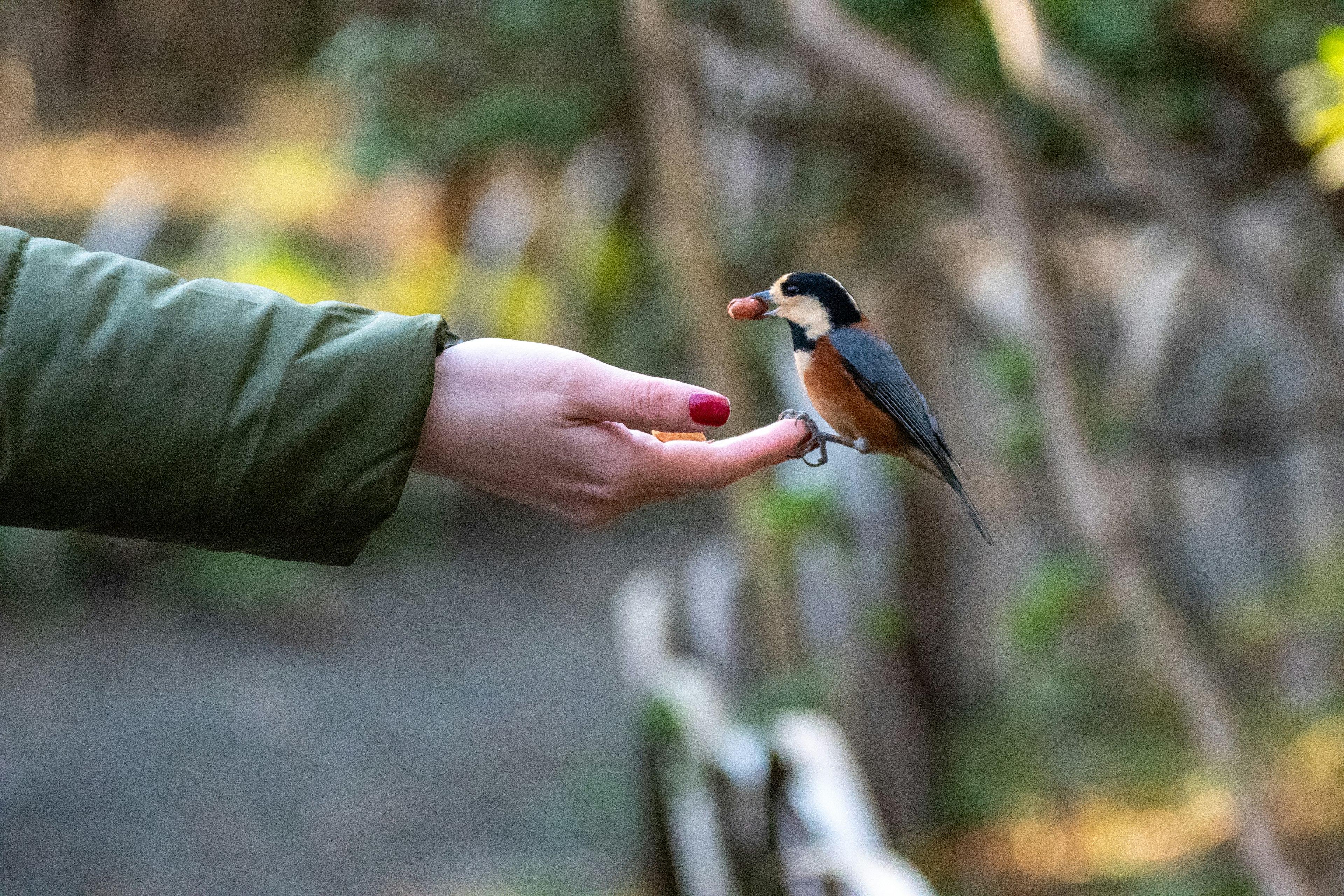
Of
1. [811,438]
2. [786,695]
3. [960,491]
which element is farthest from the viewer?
[786,695]

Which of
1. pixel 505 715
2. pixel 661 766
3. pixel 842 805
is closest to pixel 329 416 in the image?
pixel 842 805

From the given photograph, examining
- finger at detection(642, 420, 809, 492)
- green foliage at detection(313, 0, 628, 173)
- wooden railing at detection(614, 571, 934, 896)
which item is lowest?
wooden railing at detection(614, 571, 934, 896)

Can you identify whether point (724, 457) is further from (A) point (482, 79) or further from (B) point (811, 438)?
(A) point (482, 79)

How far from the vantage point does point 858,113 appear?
3.22 metres

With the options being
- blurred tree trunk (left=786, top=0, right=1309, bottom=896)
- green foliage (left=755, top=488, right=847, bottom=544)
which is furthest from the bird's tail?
green foliage (left=755, top=488, right=847, bottom=544)

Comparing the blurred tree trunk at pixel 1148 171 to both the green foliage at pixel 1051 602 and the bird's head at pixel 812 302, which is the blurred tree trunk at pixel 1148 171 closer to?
the green foliage at pixel 1051 602

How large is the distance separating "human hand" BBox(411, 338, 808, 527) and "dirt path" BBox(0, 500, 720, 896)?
2949 mm

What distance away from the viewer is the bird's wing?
3.22ft

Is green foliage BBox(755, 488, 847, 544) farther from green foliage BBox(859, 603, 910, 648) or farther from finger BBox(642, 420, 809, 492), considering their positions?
Result: finger BBox(642, 420, 809, 492)

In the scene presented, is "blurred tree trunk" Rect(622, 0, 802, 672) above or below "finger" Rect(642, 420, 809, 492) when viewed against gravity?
above

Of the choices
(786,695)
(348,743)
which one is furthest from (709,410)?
(348,743)

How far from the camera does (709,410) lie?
1.05m

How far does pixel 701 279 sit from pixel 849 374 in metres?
2.00

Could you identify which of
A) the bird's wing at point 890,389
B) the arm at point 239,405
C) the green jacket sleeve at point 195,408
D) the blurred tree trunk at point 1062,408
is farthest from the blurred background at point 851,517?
the green jacket sleeve at point 195,408
